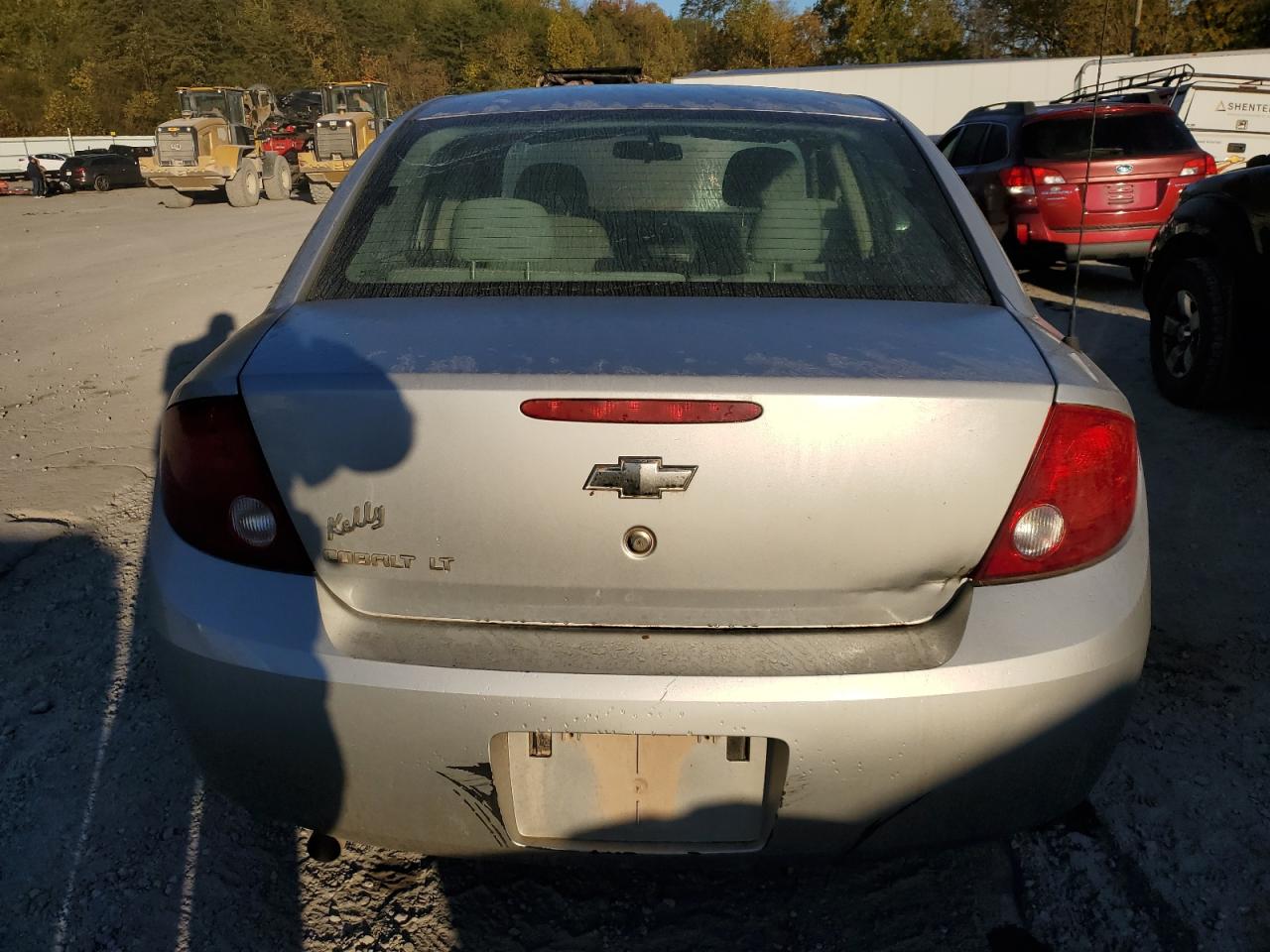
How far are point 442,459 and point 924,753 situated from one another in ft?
2.91

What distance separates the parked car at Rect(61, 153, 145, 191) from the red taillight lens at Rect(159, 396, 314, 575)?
3215 centimetres

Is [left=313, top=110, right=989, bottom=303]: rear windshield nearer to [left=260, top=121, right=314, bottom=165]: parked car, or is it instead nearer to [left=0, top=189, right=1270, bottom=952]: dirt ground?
[left=0, top=189, right=1270, bottom=952]: dirt ground

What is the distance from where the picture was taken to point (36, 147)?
118 ft

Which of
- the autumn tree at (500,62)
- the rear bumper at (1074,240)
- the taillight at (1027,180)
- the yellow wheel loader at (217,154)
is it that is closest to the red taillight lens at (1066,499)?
the rear bumper at (1074,240)

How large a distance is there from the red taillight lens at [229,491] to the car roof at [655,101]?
1303mm

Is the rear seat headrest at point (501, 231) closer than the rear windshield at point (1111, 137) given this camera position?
Yes

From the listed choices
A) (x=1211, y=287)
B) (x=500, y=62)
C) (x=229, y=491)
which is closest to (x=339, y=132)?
(x=1211, y=287)

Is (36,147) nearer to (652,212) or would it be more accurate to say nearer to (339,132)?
(339,132)

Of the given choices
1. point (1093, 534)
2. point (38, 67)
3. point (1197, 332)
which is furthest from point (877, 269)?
point (38, 67)

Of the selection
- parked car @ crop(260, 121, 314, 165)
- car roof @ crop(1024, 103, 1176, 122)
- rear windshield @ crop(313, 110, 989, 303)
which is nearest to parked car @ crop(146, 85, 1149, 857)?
rear windshield @ crop(313, 110, 989, 303)

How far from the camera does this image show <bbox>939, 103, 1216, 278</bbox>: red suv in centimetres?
905

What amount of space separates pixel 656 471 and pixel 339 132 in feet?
79.7

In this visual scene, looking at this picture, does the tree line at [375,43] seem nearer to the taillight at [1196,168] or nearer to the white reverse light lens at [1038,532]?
the taillight at [1196,168]

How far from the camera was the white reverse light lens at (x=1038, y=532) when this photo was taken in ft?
5.42
